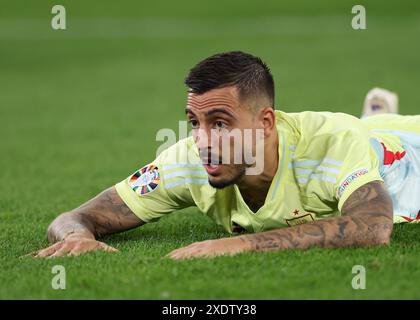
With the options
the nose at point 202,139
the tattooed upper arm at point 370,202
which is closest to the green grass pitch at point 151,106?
the tattooed upper arm at point 370,202

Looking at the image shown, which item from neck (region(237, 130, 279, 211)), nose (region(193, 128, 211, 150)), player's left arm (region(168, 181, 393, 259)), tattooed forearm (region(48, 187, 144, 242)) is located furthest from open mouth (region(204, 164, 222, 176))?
tattooed forearm (region(48, 187, 144, 242))

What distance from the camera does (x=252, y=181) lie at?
17.3 feet

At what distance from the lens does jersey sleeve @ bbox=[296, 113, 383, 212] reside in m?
5.04

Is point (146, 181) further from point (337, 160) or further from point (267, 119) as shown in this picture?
point (337, 160)

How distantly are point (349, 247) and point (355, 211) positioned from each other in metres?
0.20

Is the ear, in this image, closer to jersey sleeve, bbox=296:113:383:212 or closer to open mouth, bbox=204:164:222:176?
jersey sleeve, bbox=296:113:383:212

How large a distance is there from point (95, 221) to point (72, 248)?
53 cm

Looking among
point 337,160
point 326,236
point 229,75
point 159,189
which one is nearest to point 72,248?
point 159,189

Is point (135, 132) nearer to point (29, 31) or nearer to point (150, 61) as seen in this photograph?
point (150, 61)

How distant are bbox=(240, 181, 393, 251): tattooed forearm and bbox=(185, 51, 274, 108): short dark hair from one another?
0.83m

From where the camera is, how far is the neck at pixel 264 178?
17.3 feet

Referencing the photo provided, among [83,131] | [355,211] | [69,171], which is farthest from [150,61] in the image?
[355,211]

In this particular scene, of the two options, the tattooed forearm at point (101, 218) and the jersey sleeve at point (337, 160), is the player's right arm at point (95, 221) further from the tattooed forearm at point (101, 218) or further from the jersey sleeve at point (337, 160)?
the jersey sleeve at point (337, 160)

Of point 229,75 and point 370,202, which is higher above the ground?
point 229,75
